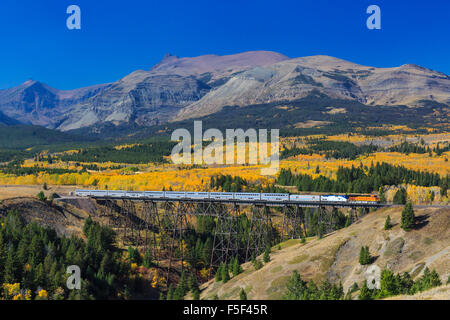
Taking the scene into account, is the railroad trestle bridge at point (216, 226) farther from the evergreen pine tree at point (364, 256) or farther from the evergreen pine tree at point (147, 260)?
the evergreen pine tree at point (364, 256)

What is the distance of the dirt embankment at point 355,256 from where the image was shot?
52.2m

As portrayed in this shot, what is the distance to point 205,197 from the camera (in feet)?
263

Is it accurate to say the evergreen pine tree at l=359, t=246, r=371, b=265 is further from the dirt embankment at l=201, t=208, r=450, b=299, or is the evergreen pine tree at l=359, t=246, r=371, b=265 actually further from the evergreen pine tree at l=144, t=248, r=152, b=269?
the evergreen pine tree at l=144, t=248, r=152, b=269

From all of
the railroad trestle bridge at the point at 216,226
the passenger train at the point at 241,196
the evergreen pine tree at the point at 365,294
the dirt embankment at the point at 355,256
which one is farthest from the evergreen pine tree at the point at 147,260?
the evergreen pine tree at the point at 365,294

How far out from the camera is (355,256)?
191 ft

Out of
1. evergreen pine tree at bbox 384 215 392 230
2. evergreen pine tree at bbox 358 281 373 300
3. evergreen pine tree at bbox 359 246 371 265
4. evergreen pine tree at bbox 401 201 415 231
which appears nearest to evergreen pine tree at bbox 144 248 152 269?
evergreen pine tree at bbox 359 246 371 265

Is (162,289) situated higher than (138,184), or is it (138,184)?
(138,184)

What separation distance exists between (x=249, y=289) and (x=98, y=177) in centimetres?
10176

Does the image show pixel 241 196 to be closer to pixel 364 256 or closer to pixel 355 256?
pixel 355 256

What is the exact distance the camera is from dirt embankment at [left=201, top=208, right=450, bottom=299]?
52.2 metres

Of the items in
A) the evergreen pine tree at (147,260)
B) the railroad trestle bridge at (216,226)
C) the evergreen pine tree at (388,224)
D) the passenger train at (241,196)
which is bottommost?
the evergreen pine tree at (147,260)

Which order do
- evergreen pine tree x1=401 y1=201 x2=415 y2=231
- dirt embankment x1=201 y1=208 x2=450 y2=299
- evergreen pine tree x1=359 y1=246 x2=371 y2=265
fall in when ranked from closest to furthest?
1. dirt embankment x1=201 y1=208 x2=450 y2=299
2. evergreen pine tree x1=359 y1=246 x2=371 y2=265
3. evergreen pine tree x1=401 y1=201 x2=415 y2=231
